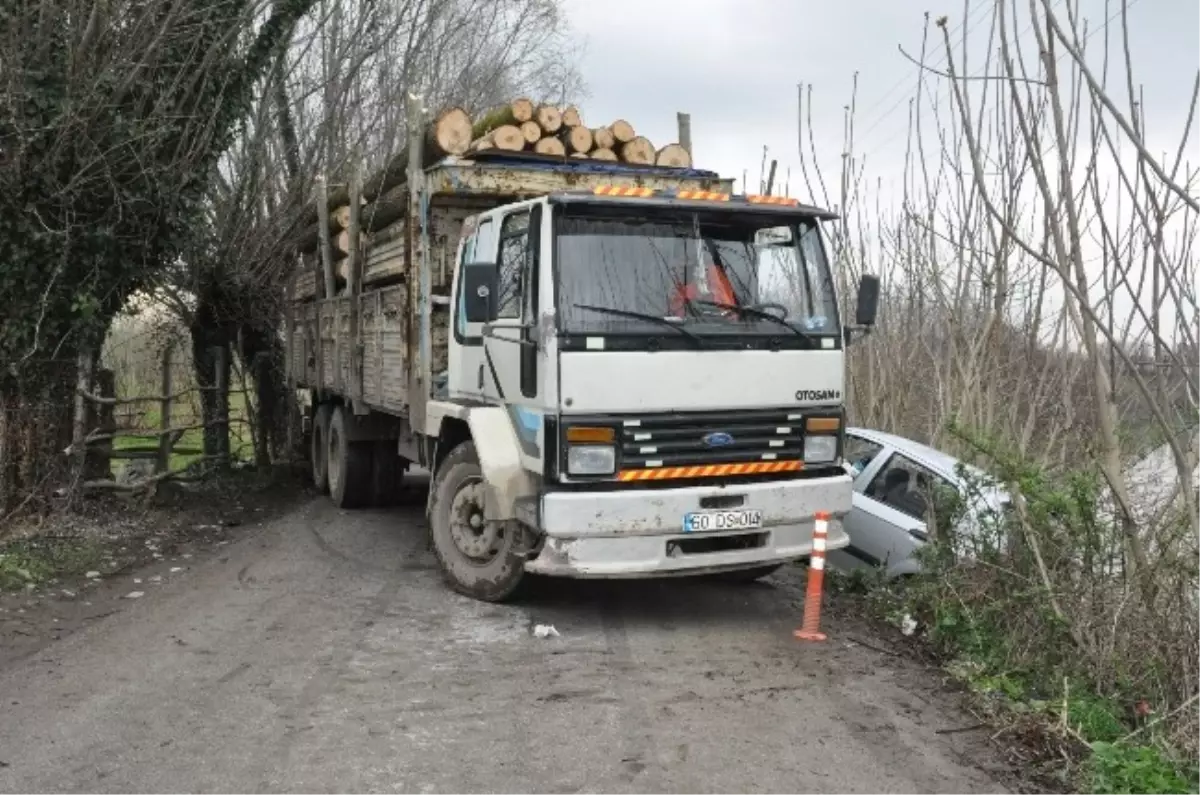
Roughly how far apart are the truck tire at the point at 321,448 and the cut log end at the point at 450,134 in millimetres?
4075

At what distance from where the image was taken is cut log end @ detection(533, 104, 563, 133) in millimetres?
8383

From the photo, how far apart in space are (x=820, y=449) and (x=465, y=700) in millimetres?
2810

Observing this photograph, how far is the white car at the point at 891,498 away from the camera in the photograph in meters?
7.50

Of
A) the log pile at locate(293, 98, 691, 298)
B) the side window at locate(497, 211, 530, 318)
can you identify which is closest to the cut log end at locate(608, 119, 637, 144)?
the log pile at locate(293, 98, 691, 298)

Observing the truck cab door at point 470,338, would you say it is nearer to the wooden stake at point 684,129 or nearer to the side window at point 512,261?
the side window at point 512,261

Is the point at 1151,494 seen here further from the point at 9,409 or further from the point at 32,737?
the point at 9,409

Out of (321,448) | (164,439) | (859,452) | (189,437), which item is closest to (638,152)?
(859,452)

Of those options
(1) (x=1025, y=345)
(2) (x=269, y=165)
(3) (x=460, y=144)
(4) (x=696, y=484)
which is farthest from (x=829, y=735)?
(2) (x=269, y=165)

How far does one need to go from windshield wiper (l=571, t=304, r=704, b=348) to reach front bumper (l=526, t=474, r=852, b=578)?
2.88ft

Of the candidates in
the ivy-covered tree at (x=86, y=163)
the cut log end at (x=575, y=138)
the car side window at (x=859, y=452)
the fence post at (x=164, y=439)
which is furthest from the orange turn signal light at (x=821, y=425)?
the fence post at (x=164, y=439)

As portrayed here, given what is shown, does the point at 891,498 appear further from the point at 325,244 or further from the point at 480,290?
the point at 325,244

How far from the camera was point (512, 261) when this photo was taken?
6.74 m

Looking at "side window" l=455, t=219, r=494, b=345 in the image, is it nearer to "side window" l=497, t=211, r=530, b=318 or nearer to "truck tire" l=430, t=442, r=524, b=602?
"side window" l=497, t=211, r=530, b=318

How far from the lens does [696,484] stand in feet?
21.0
